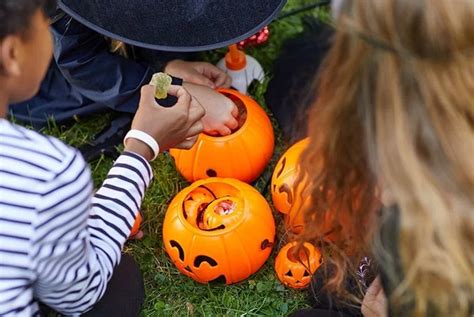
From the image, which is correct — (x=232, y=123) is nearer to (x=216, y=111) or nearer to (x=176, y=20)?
(x=216, y=111)

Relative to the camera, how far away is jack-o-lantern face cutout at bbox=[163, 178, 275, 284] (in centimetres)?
156

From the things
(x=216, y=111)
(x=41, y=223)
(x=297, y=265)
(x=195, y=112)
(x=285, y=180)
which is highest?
(x=41, y=223)

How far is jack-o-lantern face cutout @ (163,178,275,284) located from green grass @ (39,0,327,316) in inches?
1.6

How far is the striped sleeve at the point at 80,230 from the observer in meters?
1.01

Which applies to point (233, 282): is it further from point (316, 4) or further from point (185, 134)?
point (316, 4)

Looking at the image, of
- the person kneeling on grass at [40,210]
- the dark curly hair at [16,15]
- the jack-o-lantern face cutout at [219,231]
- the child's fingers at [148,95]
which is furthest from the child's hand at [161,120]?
the dark curly hair at [16,15]

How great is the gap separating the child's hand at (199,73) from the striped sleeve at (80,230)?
546 mm

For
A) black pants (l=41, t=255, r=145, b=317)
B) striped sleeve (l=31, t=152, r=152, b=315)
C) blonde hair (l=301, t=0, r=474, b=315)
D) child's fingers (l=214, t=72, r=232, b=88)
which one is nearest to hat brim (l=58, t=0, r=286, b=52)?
child's fingers (l=214, t=72, r=232, b=88)

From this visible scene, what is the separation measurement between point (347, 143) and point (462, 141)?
183 mm

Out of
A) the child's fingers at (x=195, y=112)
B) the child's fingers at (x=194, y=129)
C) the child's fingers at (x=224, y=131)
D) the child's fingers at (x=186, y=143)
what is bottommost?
the child's fingers at (x=224, y=131)

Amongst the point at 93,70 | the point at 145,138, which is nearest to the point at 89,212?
the point at 145,138

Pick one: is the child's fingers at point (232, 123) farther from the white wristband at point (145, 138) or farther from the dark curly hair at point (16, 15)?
the dark curly hair at point (16, 15)

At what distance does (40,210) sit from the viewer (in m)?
0.99

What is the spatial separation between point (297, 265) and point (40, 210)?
739 mm
